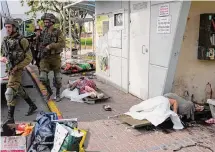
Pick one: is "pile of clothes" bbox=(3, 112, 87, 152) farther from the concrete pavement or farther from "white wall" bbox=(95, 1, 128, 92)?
"white wall" bbox=(95, 1, 128, 92)

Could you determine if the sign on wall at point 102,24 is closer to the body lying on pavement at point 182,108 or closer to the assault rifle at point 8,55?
the assault rifle at point 8,55

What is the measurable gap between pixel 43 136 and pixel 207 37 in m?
3.65

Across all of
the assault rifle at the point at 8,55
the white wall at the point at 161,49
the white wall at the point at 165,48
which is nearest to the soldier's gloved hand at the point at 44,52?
the assault rifle at the point at 8,55

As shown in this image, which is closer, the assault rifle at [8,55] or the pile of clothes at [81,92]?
the assault rifle at [8,55]

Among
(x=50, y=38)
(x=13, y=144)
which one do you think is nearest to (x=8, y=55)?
(x=50, y=38)

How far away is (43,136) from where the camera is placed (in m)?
4.06

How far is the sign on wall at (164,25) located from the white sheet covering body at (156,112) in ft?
4.24

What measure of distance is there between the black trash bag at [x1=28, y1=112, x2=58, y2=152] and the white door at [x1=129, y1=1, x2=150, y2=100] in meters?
3.05

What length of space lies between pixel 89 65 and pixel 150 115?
23.4 feet

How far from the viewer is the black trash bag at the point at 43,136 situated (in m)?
4.01

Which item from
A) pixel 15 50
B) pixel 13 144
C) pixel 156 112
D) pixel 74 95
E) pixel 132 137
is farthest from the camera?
pixel 74 95

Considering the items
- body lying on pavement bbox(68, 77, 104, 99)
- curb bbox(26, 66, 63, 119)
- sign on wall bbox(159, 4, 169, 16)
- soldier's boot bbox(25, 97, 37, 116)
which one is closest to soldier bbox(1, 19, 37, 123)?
soldier's boot bbox(25, 97, 37, 116)

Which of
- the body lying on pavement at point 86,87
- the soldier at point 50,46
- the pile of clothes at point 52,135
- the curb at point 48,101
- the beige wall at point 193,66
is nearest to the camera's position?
the pile of clothes at point 52,135

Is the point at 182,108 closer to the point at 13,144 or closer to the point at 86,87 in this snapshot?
the point at 86,87
